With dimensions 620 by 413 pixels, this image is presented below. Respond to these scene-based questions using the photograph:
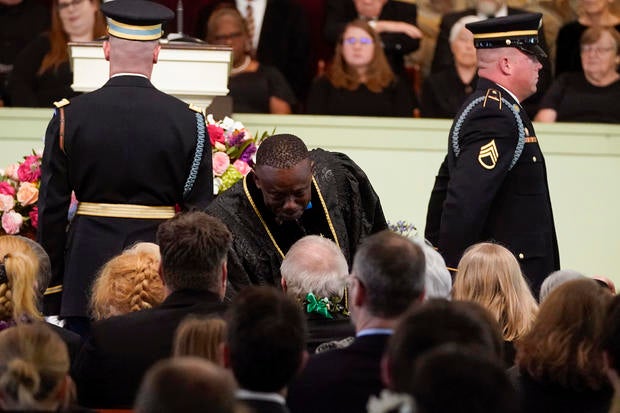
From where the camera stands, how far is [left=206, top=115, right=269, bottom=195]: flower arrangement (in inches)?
267

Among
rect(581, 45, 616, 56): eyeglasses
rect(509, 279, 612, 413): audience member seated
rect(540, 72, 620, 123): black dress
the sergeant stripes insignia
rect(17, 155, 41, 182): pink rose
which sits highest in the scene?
rect(509, 279, 612, 413): audience member seated

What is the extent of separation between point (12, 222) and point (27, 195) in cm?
13

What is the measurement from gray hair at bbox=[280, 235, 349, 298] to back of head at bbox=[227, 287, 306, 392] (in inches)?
45.7

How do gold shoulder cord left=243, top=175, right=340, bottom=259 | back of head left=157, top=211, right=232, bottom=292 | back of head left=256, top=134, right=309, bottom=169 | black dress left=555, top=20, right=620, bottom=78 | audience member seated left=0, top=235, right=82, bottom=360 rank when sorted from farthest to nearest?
1. black dress left=555, top=20, right=620, bottom=78
2. gold shoulder cord left=243, top=175, right=340, bottom=259
3. back of head left=256, top=134, right=309, bottom=169
4. audience member seated left=0, top=235, right=82, bottom=360
5. back of head left=157, top=211, right=232, bottom=292

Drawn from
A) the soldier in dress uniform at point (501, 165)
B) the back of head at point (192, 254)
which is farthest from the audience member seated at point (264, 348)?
the soldier in dress uniform at point (501, 165)

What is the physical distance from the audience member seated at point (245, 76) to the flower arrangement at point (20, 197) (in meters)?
2.80

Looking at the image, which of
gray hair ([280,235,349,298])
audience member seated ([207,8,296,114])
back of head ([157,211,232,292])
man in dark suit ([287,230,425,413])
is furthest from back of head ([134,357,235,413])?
audience member seated ([207,8,296,114])

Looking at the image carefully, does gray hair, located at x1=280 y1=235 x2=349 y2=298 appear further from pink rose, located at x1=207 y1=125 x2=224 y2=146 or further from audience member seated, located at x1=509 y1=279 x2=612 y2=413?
pink rose, located at x1=207 y1=125 x2=224 y2=146

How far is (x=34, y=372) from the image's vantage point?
12.3 feet

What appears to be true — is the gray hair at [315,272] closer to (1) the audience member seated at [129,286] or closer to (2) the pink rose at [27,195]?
(1) the audience member seated at [129,286]

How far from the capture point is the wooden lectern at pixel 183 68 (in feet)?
24.0

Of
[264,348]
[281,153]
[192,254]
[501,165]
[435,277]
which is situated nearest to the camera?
[264,348]

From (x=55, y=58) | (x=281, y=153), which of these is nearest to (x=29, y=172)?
(x=281, y=153)

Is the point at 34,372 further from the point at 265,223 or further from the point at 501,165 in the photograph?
the point at 501,165
